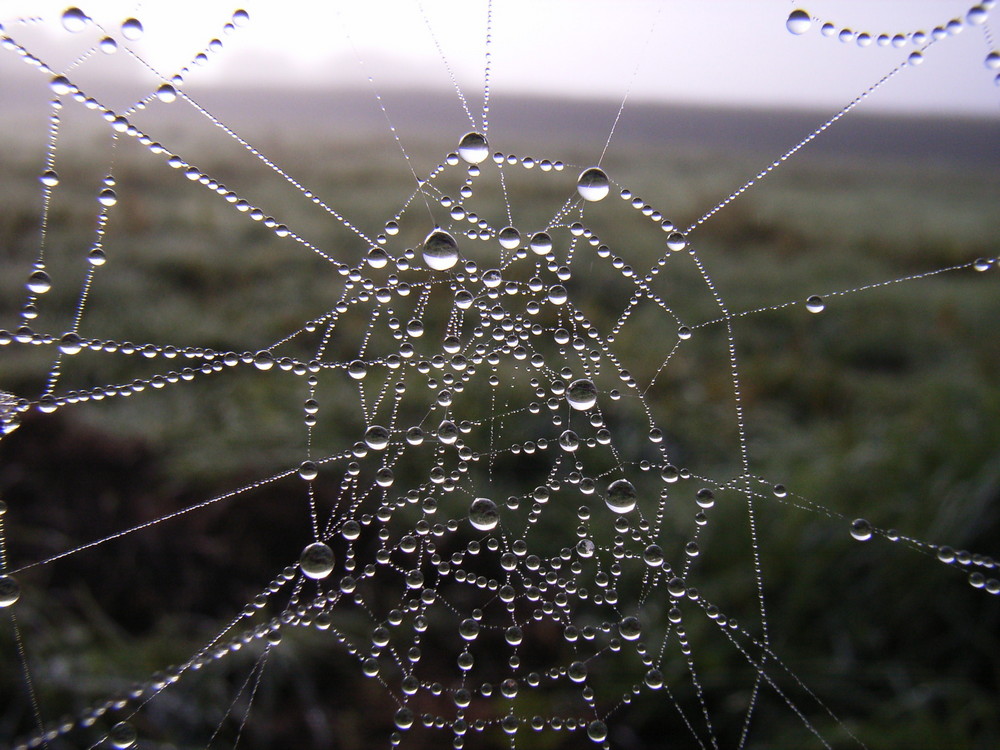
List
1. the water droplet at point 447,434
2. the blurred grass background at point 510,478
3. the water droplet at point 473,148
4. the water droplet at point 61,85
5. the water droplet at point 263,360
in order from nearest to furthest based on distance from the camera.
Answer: the water droplet at point 61,85 < the water droplet at point 473,148 < the water droplet at point 263,360 < the water droplet at point 447,434 < the blurred grass background at point 510,478

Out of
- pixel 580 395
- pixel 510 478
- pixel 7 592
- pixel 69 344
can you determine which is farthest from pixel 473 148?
pixel 510 478

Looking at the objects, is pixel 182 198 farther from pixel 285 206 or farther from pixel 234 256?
pixel 234 256

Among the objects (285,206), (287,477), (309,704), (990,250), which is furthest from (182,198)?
(990,250)

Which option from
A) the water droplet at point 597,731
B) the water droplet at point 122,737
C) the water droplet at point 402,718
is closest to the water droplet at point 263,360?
the water droplet at point 122,737

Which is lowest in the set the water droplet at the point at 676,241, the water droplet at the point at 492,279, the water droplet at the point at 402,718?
the water droplet at the point at 402,718

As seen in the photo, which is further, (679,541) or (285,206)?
(285,206)

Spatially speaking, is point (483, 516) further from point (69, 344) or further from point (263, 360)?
point (69, 344)

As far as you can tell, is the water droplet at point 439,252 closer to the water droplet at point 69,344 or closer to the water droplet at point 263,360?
the water droplet at point 263,360
